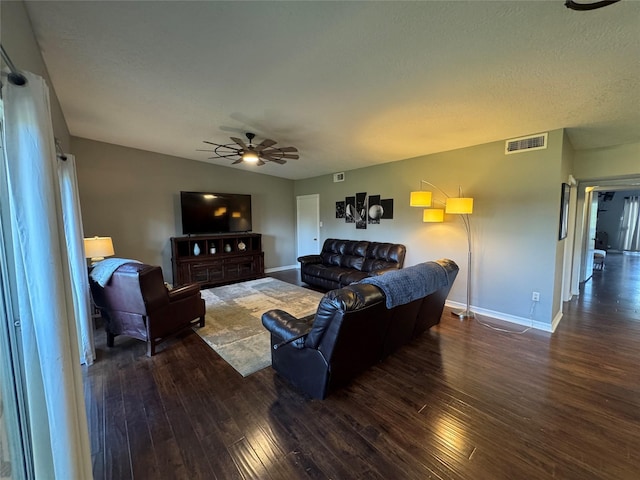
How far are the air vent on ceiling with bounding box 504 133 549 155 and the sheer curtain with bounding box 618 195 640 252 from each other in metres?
10.9

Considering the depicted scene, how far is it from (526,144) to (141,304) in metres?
4.89

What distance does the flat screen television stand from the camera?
17.4ft

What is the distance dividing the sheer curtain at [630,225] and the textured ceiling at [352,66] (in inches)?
388

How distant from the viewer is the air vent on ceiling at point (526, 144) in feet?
10.4

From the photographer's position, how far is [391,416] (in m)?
1.88

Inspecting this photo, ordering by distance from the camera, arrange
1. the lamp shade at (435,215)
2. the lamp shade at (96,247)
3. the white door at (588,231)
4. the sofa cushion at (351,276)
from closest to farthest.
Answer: the lamp shade at (96,247)
the lamp shade at (435,215)
the sofa cushion at (351,276)
the white door at (588,231)

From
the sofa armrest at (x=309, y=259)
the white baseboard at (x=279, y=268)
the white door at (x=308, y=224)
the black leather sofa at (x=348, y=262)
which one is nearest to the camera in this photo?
the black leather sofa at (x=348, y=262)

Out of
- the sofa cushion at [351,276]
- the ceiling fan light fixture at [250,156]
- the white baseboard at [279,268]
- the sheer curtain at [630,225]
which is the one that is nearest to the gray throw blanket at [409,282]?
the sofa cushion at [351,276]

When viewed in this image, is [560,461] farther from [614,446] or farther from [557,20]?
[557,20]

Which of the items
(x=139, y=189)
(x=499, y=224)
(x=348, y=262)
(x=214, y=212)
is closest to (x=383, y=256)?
(x=348, y=262)

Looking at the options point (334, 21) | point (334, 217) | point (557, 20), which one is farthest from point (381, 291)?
point (334, 217)

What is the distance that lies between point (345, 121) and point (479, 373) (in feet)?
9.94

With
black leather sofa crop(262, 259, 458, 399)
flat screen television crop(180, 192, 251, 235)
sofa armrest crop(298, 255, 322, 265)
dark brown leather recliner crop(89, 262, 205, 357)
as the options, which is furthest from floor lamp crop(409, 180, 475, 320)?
flat screen television crop(180, 192, 251, 235)

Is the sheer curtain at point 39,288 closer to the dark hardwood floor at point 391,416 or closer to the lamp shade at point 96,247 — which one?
the dark hardwood floor at point 391,416
